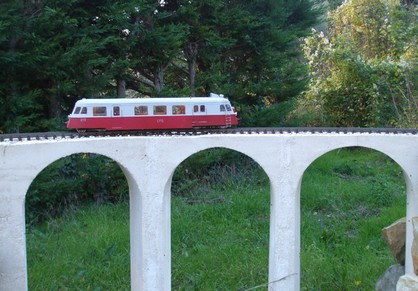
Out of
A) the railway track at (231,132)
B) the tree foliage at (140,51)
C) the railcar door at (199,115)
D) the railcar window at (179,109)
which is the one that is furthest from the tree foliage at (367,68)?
the railcar window at (179,109)

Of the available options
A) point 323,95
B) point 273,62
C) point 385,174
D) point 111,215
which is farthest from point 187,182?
point 323,95

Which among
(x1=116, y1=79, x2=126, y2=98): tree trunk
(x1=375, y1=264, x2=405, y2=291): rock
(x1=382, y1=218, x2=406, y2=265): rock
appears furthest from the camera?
(x1=116, y1=79, x2=126, y2=98): tree trunk

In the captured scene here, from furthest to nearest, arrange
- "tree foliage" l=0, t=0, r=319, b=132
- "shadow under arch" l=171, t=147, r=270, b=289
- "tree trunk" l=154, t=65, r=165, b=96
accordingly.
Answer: "tree trunk" l=154, t=65, r=165, b=96
"tree foliage" l=0, t=0, r=319, b=132
"shadow under arch" l=171, t=147, r=270, b=289

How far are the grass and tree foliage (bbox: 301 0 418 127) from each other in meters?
3.96

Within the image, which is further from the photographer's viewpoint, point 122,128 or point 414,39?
point 414,39

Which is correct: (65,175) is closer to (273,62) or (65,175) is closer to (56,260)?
(56,260)

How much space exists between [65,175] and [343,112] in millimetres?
12032

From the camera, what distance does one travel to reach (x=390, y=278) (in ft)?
30.5

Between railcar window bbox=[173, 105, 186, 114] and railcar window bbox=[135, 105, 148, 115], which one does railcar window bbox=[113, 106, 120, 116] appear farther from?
railcar window bbox=[173, 105, 186, 114]

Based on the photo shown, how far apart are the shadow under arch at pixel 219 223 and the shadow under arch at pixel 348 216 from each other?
1.10 metres

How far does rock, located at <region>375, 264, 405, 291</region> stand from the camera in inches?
363

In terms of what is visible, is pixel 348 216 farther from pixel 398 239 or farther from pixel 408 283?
pixel 408 283

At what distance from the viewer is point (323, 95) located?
69.5ft

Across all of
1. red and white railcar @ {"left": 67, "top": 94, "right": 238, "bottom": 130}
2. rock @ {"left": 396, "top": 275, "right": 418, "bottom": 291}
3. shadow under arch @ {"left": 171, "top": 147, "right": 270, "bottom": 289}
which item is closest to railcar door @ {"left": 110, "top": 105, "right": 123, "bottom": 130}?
red and white railcar @ {"left": 67, "top": 94, "right": 238, "bottom": 130}
